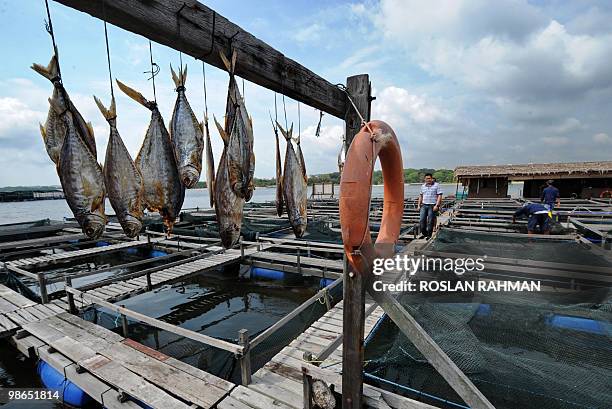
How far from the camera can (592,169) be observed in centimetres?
1980

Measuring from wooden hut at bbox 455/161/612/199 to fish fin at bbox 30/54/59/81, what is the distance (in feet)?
88.4

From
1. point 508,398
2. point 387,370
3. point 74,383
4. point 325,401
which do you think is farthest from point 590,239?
point 74,383

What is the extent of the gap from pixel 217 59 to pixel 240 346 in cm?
342

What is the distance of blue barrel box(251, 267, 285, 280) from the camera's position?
950cm

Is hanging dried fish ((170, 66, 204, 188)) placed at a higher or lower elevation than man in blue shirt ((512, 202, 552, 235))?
higher

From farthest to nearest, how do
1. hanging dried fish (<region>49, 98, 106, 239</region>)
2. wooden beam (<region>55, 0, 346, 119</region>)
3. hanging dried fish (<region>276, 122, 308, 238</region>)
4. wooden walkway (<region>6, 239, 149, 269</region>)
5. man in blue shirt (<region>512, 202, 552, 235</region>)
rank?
wooden walkway (<region>6, 239, 149, 269</region>)
man in blue shirt (<region>512, 202, 552, 235</region>)
hanging dried fish (<region>276, 122, 308, 238</region>)
hanging dried fish (<region>49, 98, 106, 239</region>)
wooden beam (<region>55, 0, 346, 119</region>)

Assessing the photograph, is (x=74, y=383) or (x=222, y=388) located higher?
(x=222, y=388)

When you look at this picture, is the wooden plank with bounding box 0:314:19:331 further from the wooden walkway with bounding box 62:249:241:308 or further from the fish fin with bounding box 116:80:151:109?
the fish fin with bounding box 116:80:151:109

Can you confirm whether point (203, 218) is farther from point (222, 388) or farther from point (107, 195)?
point (107, 195)

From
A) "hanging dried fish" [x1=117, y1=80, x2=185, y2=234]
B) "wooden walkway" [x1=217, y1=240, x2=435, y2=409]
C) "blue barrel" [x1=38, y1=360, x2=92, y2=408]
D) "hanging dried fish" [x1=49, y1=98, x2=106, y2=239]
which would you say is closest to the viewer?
"hanging dried fish" [x1=49, y1=98, x2=106, y2=239]

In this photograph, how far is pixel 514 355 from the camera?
299 cm

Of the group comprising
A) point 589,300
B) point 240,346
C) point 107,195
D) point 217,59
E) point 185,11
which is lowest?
point 240,346

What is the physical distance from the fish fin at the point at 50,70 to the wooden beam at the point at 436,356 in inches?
113

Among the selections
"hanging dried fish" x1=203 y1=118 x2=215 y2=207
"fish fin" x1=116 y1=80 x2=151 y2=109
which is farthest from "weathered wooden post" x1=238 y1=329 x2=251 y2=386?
"fish fin" x1=116 y1=80 x2=151 y2=109
